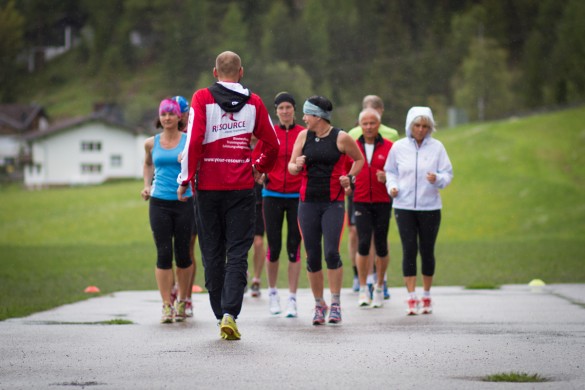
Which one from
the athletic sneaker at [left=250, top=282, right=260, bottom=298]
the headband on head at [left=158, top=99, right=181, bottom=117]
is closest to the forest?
the athletic sneaker at [left=250, top=282, right=260, bottom=298]

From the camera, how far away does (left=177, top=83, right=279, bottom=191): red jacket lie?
8734 mm

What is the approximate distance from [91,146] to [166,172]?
99.6 metres

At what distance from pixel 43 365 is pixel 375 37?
106 meters

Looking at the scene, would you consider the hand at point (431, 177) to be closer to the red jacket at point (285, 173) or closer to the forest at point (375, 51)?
the red jacket at point (285, 173)

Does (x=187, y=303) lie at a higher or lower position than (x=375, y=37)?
lower

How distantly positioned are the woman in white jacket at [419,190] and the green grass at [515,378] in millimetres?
4922

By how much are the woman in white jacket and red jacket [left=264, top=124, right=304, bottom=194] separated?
40.1 inches

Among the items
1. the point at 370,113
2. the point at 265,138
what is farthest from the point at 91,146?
the point at 265,138

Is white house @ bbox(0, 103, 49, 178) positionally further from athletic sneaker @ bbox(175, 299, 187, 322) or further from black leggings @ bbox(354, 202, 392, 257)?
athletic sneaker @ bbox(175, 299, 187, 322)

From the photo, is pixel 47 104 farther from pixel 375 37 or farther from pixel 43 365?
pixel 43 365

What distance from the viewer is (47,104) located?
472 feet

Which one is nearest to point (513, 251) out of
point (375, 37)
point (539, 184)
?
point (539, 184)

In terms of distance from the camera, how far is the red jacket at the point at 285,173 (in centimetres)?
1176

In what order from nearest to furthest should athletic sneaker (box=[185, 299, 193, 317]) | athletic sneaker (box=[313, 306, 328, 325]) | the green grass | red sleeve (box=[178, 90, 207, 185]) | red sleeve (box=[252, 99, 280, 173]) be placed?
the green grass < red sleeve (box=[178, 90, 207, 185]) < red sleeve (box=[252, 99, 280, 173]) < athletic sneaker (box=[313, 306, 328, 325]) < athletic sneaker (box=[185, 299, 193, 317])
